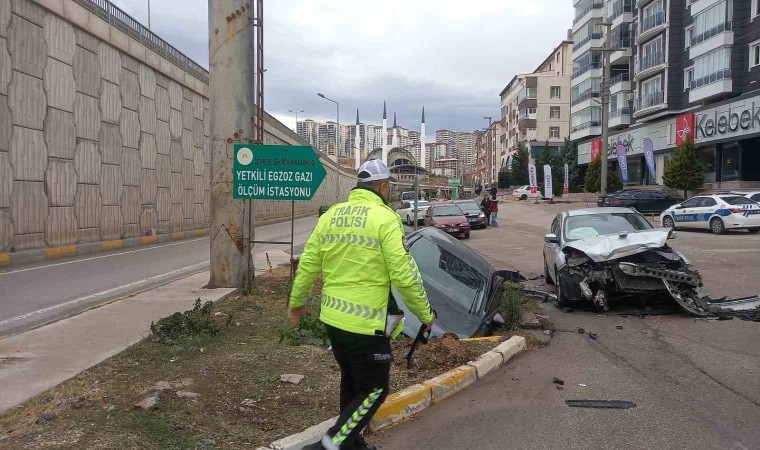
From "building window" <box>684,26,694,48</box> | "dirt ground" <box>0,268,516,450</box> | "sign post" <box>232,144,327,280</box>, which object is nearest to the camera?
"dirt ground" <box>0,268,516,450</box>

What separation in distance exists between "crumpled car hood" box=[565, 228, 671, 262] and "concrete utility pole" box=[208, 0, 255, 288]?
5.38 meters

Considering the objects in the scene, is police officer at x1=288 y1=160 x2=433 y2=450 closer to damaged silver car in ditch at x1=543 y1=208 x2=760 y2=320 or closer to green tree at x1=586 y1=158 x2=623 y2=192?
damaged silver car in ditch at x1=543 y1=208 x2=760 y2=320

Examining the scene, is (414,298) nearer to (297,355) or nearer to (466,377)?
(466,377)

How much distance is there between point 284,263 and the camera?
578 inches

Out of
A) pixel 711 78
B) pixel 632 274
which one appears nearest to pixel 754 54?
pixel 711 78

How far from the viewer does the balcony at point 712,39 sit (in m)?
37.9

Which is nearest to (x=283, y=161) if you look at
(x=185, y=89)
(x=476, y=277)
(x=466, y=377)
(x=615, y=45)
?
(x=476, y=277)

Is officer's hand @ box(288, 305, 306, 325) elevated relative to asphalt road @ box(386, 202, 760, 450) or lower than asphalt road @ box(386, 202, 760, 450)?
elevated

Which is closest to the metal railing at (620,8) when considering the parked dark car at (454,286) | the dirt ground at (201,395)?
the parked dark car at (454,286)

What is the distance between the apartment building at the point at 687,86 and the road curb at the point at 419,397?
34.9 metres

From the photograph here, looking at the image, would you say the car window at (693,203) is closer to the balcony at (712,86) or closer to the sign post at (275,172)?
the sign post at (275,172)

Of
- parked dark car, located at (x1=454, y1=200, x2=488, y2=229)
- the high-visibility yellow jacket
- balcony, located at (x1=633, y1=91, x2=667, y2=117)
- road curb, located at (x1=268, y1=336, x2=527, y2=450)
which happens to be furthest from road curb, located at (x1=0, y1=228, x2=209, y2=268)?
balcony, located at (x1=633, y1=91, x2=667, y2=117)

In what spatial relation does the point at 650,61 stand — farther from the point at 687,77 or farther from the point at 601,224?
the point at 601,224

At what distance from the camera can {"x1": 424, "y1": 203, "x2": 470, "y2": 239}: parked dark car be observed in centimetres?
2484
